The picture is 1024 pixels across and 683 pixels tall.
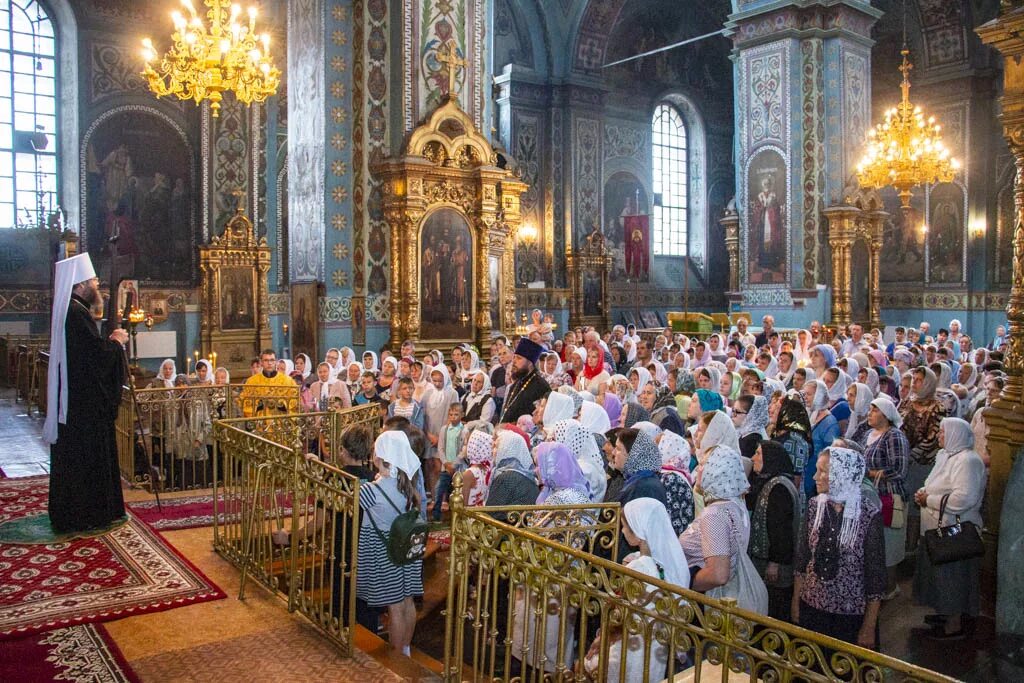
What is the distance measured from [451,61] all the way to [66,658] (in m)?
10.8

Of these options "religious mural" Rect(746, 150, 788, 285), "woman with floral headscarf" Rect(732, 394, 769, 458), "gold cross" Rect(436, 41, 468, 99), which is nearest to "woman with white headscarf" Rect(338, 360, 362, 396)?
"gold cross" Rect(436, 41, 468, 99)

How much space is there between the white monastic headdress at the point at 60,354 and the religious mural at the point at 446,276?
278 inches

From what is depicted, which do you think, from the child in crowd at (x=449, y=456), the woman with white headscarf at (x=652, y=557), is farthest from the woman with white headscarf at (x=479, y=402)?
the woman with white headscarf at (x=652, y=557)

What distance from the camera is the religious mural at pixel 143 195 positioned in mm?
19609

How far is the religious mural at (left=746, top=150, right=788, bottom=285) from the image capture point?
64.7ft

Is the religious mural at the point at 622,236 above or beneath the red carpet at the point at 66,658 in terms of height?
above

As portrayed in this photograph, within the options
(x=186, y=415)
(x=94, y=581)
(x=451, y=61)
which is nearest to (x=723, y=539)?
(x=94, y=581)

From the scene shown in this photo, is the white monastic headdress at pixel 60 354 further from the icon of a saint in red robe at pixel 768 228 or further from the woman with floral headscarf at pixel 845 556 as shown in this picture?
the icon of a saint in red robe at pixel 768 228

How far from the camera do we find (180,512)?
25.6 ft

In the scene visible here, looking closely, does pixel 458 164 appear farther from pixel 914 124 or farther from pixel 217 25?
pixel 914 124

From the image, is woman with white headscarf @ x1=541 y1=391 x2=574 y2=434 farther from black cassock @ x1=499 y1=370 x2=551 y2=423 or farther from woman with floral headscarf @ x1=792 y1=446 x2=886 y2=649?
woman with floral headscarf @ x1=792 y1=446 x2=886 y2=649

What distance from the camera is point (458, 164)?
13.5 meters

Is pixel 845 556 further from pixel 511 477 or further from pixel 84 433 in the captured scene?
pixel 84 433

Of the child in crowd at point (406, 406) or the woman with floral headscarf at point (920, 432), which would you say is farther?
the child in crowd at point (406, 406)
